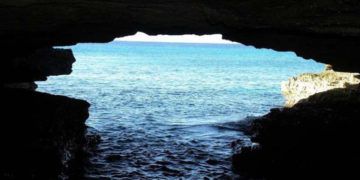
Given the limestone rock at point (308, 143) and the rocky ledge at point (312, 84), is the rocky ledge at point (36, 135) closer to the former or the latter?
the limestone rock at point (308, 143)

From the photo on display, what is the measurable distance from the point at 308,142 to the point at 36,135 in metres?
10.0

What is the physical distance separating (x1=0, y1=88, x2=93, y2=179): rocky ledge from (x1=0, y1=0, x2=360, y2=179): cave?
0.03 meters

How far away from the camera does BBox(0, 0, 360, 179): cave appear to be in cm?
1105

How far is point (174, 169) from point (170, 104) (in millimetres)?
28532

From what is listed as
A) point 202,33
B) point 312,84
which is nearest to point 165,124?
point 312,84

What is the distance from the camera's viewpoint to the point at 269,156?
1802cm

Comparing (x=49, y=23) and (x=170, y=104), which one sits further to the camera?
(x=170, y=104)

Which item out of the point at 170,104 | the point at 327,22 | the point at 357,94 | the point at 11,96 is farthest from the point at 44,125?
the point at 170,104

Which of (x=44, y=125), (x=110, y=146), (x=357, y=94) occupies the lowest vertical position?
(x=110, y=146)

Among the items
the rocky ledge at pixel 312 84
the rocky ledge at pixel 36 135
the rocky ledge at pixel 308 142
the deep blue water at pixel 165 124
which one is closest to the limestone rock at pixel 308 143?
the rocky ledge at pixel 308 142

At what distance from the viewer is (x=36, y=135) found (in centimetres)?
1628

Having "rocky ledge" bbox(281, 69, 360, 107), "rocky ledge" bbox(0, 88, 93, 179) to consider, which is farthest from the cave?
"rocky ledge" bbox(281, 69, 360, 107)

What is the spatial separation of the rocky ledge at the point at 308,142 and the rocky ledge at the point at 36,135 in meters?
7.61

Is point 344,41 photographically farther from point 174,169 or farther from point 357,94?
point 174,169
